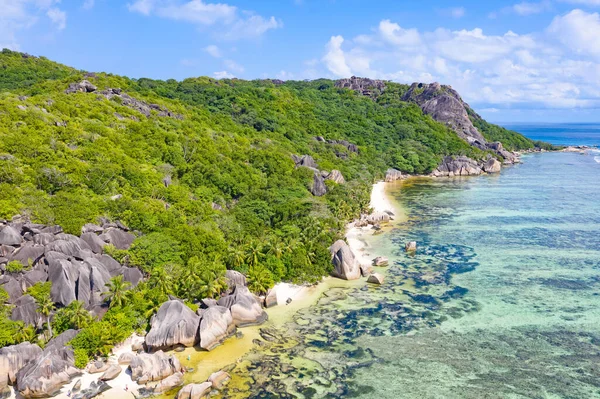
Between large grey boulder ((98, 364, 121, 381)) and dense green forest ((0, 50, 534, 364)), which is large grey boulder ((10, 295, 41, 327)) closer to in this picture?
dense green forest ((0, 50, 534, 364))

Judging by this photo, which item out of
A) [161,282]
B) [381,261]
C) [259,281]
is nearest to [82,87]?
[161,282]

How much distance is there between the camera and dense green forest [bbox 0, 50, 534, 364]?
3334 centimetres

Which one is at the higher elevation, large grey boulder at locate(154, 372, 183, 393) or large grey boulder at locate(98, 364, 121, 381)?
Result: large grey boulder at locate(98, 364, 121, 381)

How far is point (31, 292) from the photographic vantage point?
28.2 metres

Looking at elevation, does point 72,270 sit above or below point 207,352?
above

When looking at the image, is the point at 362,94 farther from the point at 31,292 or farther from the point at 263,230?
the point at 31,292

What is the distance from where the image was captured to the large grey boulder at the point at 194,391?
22969 millimetres

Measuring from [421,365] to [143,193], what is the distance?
32580 millimetres

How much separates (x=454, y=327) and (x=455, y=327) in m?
0.07

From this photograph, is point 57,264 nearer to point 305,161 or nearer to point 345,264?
point 345,264

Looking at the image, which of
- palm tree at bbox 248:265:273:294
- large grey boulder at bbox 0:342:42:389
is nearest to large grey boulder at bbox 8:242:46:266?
large grey boulder at bbox 0:342:42:389

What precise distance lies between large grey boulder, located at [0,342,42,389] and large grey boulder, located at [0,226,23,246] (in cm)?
956

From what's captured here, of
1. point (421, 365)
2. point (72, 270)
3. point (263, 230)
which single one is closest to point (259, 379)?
point (421, 365)

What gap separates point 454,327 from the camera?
3073 cm
